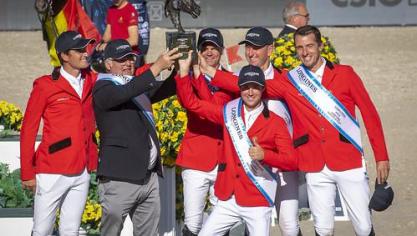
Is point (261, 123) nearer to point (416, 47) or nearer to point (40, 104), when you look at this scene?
point (40, 104)

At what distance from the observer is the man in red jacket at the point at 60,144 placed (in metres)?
8.56

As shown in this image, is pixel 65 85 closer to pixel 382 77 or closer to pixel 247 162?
pixel 247 162

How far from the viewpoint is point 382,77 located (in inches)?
694

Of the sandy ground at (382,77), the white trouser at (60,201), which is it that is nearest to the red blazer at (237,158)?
the white trouser at (60,201)

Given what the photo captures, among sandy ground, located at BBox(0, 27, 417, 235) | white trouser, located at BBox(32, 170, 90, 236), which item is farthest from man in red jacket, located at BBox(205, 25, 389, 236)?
sandy ground, located at BBox(0, 27, 417, 235)

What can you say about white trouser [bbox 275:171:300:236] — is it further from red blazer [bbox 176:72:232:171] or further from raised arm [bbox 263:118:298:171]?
red blazer [bbox 176:72:232:171]

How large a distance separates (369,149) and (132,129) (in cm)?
634

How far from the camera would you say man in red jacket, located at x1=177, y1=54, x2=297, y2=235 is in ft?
27.3

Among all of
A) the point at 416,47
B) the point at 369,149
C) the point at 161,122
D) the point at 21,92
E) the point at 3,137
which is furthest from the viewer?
the point at 416,47

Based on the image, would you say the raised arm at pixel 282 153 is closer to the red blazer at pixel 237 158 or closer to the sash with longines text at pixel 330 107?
the red blazer at pixel 237 158

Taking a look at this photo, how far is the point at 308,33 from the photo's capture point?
28.0ft

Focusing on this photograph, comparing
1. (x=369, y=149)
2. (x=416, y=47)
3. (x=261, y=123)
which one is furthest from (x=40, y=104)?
(x=416, y=47)

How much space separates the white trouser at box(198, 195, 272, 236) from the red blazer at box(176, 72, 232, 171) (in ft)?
2.23

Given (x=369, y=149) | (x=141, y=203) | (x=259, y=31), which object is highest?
(x=259, y=31)
